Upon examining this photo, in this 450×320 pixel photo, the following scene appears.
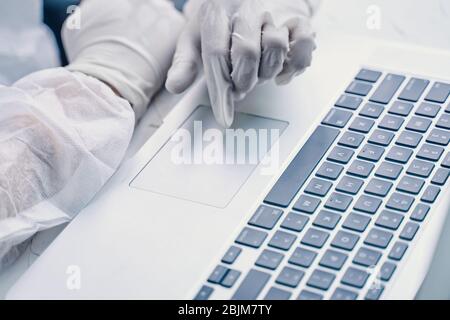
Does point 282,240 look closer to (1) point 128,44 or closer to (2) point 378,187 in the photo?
→ (2) point 378,187

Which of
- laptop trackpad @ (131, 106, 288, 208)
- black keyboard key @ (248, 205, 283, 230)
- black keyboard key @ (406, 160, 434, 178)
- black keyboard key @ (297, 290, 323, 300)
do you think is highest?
black keyboard key @ (406, 160, 434, 178)

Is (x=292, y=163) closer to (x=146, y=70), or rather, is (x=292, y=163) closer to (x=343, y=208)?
(x=343, y=208)

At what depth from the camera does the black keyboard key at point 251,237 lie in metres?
0.43

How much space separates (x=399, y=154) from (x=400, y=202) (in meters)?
0.05

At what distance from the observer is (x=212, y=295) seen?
40cm

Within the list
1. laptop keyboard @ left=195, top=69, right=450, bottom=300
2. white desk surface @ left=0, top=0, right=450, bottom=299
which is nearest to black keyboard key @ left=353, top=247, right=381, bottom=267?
laptop keyboard @ left=195, top=69, right=450, bottom=300

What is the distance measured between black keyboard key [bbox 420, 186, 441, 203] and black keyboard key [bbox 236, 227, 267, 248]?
0.36 feet

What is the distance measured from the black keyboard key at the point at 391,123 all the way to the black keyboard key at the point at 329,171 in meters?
0.06

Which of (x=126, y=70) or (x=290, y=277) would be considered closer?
(x=290, y=277)

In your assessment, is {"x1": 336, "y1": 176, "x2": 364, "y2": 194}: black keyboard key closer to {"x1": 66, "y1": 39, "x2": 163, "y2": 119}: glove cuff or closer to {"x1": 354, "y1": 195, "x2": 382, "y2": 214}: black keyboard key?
{"x1": 354, "y1": 195, "x2": 382, "y2": 214}: black keyboard key

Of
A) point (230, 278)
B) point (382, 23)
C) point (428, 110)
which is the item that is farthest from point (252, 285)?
point (382, 23)

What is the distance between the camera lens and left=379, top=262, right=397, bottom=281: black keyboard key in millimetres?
401

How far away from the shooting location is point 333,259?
1.36 ft
